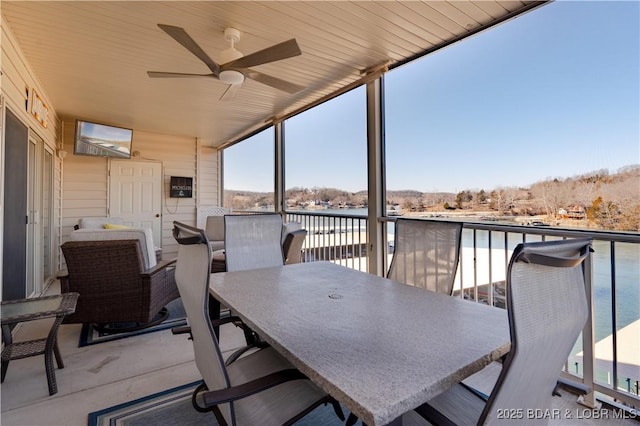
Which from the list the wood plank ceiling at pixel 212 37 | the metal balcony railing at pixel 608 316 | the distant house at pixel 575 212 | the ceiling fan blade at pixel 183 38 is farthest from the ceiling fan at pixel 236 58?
the distant house at pixel 575 212

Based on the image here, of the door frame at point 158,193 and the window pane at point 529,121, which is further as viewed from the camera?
the door frame at point 158,193

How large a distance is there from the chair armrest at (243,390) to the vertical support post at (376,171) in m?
2.66

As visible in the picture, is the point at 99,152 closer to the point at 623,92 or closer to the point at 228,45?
the point at 228,45

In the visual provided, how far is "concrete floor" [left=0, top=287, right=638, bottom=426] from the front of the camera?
1.79 meters

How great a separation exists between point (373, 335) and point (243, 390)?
443 millimetres

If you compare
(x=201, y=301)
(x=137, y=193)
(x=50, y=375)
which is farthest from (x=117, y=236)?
(x=137, y=193)

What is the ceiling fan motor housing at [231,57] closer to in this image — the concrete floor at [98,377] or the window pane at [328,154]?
the window pane at [328,154]

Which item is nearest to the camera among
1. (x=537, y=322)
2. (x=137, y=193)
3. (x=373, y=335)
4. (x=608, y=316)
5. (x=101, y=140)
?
(x=537, y=322)

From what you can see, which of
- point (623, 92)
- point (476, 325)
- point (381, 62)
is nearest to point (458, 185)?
point (623, 92)

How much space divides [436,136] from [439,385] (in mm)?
3118

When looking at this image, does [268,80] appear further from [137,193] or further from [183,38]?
[137,193]

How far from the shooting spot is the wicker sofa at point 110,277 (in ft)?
8.30

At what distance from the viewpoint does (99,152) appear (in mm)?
5535

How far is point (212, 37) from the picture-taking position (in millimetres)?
2914
